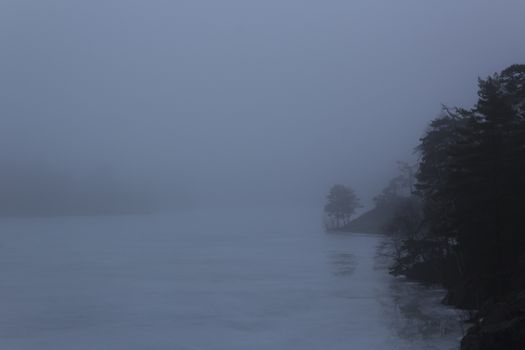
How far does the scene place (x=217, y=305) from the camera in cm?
3638

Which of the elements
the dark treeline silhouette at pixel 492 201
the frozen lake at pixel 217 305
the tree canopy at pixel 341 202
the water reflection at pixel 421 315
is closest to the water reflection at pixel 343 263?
the frozen lake at pixel 217 305

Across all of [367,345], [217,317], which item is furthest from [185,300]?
[367,345]

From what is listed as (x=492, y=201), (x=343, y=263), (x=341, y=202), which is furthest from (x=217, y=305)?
(x=341, y=202)

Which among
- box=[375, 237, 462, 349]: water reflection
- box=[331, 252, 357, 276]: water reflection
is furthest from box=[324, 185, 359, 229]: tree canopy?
box=[375, 237, 462, 349]: water reflection

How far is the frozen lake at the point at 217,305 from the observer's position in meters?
26.6

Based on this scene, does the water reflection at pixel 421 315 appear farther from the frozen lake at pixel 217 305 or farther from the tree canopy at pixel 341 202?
the tree canopy at pixel 341 202

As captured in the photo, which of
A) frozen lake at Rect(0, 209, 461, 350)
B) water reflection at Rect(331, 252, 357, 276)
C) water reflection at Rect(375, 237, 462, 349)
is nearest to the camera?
water reflection at Rect(375, 237, 462, 349)

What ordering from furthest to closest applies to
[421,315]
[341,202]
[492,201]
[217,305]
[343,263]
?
[341,202] < [343,263] < [217,305] < [421,315] < [492,201]

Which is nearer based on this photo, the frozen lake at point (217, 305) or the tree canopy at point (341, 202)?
the frozen lake at point (217, 305)

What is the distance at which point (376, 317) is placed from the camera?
103 ft

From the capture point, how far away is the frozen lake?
26609 mm

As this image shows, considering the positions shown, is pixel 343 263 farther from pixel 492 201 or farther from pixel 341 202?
pixel 341 202

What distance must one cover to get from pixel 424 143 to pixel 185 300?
19970 millimetres

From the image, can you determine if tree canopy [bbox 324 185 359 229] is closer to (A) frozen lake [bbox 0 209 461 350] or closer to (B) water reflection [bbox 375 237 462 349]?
(A) frozen lake [bbox 0 209 461 350]
